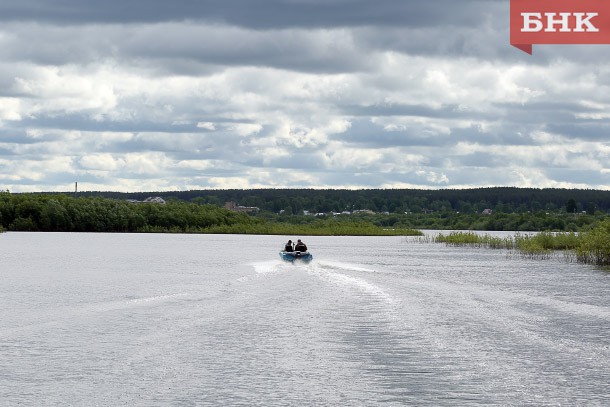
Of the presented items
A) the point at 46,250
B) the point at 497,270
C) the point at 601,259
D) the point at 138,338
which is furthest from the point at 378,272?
the point at 46,250

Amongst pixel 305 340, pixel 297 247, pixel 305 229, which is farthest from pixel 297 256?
pixel 305 229

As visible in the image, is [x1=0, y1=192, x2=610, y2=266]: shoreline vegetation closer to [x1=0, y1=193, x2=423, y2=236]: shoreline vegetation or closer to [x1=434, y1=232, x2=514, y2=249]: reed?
[x1=0, y1=193, x2=423, y2=236]: shoreline vegetation

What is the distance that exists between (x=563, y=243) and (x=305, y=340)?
2582 inches

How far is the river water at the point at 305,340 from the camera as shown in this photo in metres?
23.1

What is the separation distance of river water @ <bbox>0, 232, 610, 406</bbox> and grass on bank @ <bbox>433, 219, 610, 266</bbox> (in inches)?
232

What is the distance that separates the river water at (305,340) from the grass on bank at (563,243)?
5898 millimetres

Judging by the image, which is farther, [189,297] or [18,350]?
[189,297]

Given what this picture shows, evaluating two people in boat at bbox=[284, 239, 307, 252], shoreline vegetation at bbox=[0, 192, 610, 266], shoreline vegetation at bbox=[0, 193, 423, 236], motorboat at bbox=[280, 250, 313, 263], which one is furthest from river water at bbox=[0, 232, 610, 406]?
shoreline vegetation at bbox=[0, 193, 423, 236]

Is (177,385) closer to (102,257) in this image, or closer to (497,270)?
(497,270)

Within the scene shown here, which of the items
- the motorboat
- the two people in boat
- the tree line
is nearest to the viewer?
the motorboat

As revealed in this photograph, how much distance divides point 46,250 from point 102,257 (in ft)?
54.1

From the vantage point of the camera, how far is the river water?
2311 cm

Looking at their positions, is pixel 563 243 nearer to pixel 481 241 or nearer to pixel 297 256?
pixel 481 241

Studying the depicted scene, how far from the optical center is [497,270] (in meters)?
72.9
